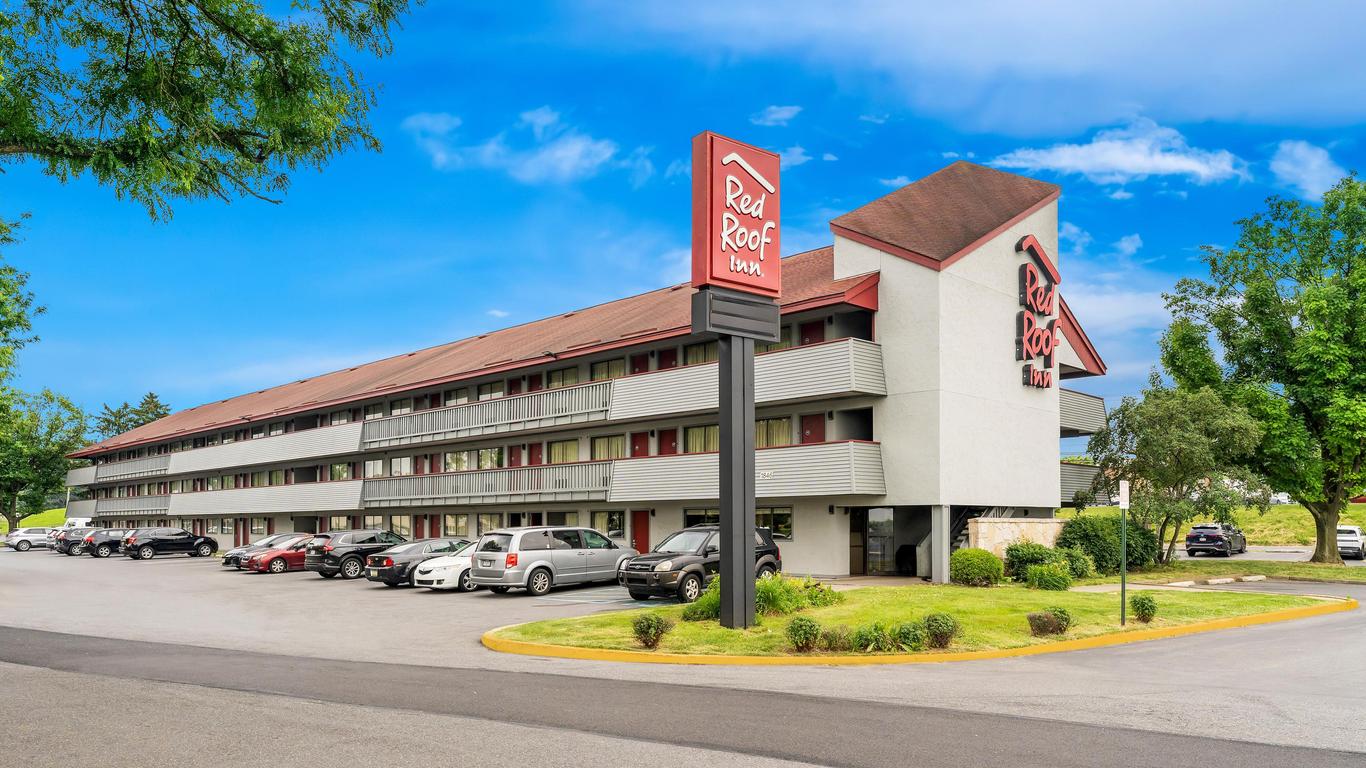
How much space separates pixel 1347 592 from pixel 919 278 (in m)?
14.3

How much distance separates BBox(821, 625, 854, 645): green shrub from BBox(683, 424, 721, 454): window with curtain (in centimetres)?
2015

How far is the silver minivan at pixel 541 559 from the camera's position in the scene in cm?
2692

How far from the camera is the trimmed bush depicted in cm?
1541

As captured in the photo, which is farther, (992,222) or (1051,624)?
(992,222)

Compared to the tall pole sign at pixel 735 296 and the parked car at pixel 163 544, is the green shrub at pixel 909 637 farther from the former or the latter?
→ the parked car at pixel 163 544

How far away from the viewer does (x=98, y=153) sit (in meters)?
8.31


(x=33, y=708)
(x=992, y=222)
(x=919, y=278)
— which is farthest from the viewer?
(x=992, y=222)

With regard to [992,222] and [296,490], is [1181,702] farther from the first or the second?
[296,490]

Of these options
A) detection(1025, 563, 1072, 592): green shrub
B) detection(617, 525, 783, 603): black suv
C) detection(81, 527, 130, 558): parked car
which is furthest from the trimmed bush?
detection(81, 527, 130, 558): parked car

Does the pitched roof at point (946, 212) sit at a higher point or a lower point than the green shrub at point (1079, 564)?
higher

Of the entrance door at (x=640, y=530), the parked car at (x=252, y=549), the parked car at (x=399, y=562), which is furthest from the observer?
the parked car at (x=252, y=549)

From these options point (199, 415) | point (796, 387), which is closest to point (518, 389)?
point (796, 387)

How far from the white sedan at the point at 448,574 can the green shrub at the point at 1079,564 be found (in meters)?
17.0

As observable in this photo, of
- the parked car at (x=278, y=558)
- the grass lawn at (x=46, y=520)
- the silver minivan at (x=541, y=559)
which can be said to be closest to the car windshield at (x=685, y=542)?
the silver minivan at (x=541, y=559)
